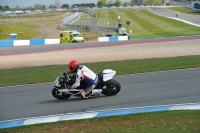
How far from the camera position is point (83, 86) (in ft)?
45.6

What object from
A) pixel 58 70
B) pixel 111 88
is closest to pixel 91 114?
pixel 111 88

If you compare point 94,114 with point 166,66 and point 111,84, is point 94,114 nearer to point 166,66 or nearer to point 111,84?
point 111,84

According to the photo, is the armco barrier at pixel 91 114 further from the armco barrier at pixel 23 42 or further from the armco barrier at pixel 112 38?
the armco barrier at pixel 112 38

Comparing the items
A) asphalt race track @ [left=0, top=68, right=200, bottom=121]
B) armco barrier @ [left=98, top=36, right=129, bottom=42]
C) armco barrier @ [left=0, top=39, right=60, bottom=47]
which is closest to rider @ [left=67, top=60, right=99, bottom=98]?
asphalt race track @ [left=0, top=68, right=200, bottom=121]

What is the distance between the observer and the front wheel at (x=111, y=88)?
46.1 feet

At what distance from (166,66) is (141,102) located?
28.4 feet

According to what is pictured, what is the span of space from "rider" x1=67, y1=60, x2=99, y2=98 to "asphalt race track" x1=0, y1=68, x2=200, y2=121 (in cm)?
38

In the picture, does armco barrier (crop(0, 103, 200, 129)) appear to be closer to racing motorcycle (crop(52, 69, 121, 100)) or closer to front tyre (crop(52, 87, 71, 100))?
racing motorcycle (crop(52, 69, 121, 100))

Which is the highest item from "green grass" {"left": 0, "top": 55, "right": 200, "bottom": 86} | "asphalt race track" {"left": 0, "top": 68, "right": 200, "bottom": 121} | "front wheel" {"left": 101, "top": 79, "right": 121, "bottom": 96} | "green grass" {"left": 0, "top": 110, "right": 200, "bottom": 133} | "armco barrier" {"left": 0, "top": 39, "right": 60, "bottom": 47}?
"green grass" {"left": 0, "top": 110, "right": 200, "bottom": 133}

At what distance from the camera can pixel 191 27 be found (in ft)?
184

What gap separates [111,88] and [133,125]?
184 inches

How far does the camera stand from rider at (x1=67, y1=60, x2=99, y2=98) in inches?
530

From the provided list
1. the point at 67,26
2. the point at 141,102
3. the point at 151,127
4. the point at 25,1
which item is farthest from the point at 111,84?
the point at 67,26

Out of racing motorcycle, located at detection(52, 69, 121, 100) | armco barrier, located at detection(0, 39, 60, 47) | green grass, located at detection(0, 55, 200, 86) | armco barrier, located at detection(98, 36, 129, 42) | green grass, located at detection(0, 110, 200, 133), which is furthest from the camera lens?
armco barrier, located at detection(98, 36, 129, 42)
